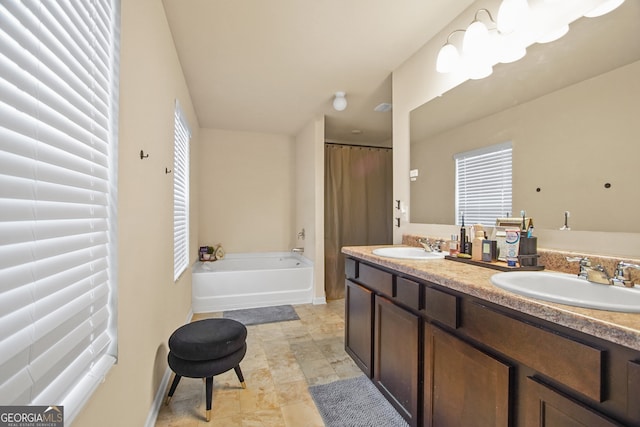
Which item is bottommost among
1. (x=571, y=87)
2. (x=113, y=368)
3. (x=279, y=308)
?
(x=279, y=308)

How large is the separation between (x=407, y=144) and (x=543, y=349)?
182cm

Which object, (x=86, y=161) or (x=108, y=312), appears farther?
(x=108, y=312)

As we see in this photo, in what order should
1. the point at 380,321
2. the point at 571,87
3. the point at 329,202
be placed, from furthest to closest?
1. the point at 329,202
2. the point at 380,321
3. the point at 571,87

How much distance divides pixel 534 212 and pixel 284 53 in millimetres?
2087

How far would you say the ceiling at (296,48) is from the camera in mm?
1816

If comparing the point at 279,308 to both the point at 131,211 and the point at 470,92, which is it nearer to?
the point at 131,211

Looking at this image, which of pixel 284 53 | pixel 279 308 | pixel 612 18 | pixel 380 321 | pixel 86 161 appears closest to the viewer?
pixel 86 161

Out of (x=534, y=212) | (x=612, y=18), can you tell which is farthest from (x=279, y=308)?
(x=612, y=18)

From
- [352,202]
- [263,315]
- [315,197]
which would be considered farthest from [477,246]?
[352,202]

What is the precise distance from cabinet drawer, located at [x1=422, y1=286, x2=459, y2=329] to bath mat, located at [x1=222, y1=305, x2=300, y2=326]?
2.23 m

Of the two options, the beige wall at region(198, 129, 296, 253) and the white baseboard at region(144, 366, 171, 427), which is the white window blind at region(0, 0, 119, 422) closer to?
the white baseboard at region(144, 366, 171, 427)

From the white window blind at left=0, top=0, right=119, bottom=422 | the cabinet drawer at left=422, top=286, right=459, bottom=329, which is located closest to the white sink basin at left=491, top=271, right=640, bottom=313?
the cabinet drawer at left=422, top=286, right=459, bottom=329

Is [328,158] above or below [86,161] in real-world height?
above

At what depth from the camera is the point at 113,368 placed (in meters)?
1.06
